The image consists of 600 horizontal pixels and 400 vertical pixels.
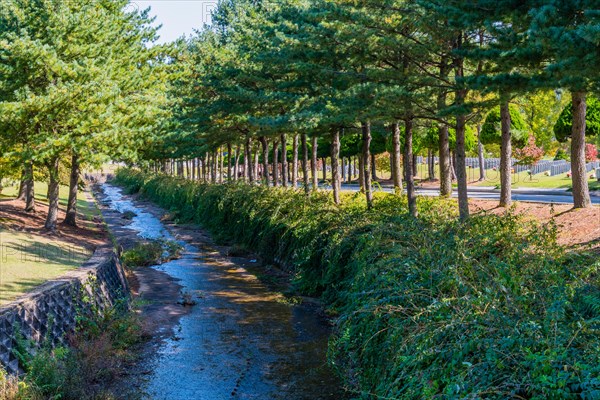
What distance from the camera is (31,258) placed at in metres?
17.1

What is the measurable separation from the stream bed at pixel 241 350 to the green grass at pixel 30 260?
3058 millimetres

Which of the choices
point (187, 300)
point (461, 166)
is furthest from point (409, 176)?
point (187, 300)

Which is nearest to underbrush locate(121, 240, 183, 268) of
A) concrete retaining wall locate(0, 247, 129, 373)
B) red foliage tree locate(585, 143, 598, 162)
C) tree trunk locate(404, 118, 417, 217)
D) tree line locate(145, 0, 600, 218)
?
tree line locate(145, 0, 600, 218)

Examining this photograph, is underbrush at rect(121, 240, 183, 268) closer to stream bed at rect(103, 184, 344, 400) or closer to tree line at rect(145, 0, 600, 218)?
stream bed at rect(103, 184, 344, 400)

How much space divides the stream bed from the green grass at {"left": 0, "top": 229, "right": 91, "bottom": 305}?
306cm

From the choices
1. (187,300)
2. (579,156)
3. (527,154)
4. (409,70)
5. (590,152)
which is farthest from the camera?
(590,152)

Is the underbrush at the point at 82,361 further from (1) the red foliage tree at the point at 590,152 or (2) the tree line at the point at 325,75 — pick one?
(1) the red foliage tree at the point at 590,152

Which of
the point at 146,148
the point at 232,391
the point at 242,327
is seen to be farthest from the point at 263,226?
the point at 232,391

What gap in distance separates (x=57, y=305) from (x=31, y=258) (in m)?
4.75

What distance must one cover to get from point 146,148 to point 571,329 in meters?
23.0

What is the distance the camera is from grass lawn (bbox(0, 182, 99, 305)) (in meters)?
13.6

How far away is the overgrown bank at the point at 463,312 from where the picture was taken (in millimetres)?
5871

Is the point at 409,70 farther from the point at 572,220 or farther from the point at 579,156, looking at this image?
the point at 572,220

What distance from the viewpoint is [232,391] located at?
11.8 metres
